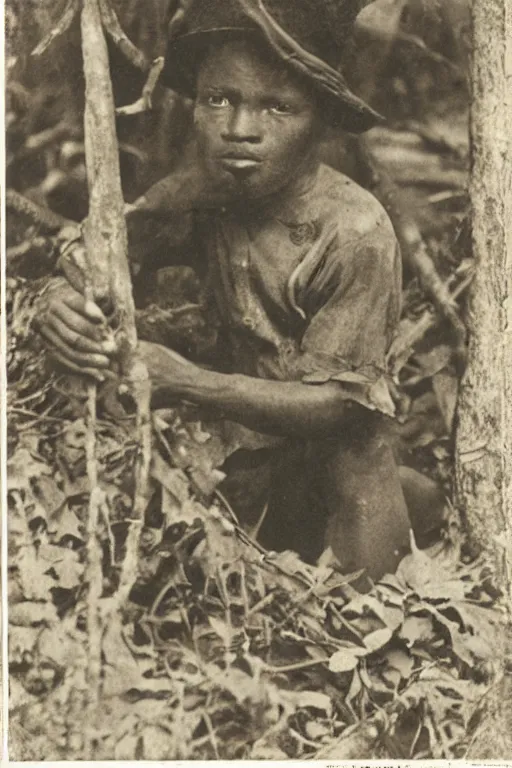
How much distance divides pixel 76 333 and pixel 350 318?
816 mm

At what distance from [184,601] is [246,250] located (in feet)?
3.49

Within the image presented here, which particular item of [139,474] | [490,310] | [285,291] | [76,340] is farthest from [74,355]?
[490,310]

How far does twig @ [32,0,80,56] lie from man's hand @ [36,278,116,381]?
753 millimetres

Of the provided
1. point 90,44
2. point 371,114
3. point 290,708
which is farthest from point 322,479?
point 90,44

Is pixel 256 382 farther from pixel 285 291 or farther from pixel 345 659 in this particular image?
pixel 345 659

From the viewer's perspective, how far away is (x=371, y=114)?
Answer: 4246mm

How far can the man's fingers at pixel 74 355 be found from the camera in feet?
13.6

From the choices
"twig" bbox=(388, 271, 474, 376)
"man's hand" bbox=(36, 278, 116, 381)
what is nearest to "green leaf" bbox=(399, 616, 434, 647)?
"twig" bbox=(388, 271, 474, 376)

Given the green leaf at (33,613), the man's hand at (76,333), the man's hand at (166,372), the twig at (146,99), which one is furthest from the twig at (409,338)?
the green leaf at (33,613)

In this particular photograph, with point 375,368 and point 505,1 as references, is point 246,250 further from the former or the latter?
point 505,1

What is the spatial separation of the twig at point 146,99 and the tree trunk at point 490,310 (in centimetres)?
97

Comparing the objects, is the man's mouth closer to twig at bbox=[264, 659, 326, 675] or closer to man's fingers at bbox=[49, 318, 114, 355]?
man's fingers at bbox=[49, 318, 114, 355]

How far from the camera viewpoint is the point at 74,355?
4.15m

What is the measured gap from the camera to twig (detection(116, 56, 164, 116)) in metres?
4.20
